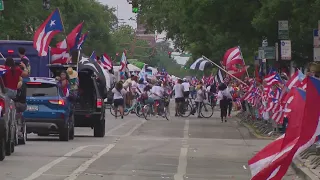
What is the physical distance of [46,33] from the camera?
3183cm

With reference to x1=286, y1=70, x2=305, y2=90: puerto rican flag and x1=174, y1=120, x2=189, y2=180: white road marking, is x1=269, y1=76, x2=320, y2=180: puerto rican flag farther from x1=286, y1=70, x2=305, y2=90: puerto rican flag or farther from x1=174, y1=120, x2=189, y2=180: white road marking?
x1=286, y1=70, x2=305, y2=90: puerto rican flag

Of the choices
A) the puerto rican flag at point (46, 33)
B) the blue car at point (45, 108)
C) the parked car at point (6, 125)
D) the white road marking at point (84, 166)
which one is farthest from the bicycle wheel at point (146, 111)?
the parked car at point (6, 125)

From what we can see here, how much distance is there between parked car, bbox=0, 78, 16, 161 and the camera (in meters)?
18.2

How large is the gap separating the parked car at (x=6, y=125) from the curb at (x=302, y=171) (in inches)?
208

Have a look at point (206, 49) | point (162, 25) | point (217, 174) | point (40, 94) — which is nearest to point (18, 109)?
point (40, 94)

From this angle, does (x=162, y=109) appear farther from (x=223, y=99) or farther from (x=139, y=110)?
(x=223, y=99)

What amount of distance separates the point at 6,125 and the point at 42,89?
7002mm

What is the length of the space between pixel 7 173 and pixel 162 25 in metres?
45.8

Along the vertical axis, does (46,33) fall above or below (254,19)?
below

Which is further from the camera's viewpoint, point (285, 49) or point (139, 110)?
point (139, 110)

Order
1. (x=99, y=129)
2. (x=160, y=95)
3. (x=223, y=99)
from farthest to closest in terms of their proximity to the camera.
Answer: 1. (x=160, y=95)
2. (x=223, y=99)
3. (x=99, y=129)

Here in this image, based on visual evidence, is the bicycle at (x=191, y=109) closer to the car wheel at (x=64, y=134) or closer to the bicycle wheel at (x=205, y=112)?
the bicycle wheel at (x=205, y=112)

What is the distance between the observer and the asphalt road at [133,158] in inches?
655

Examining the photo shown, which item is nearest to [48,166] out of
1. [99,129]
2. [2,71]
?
[2,71]
